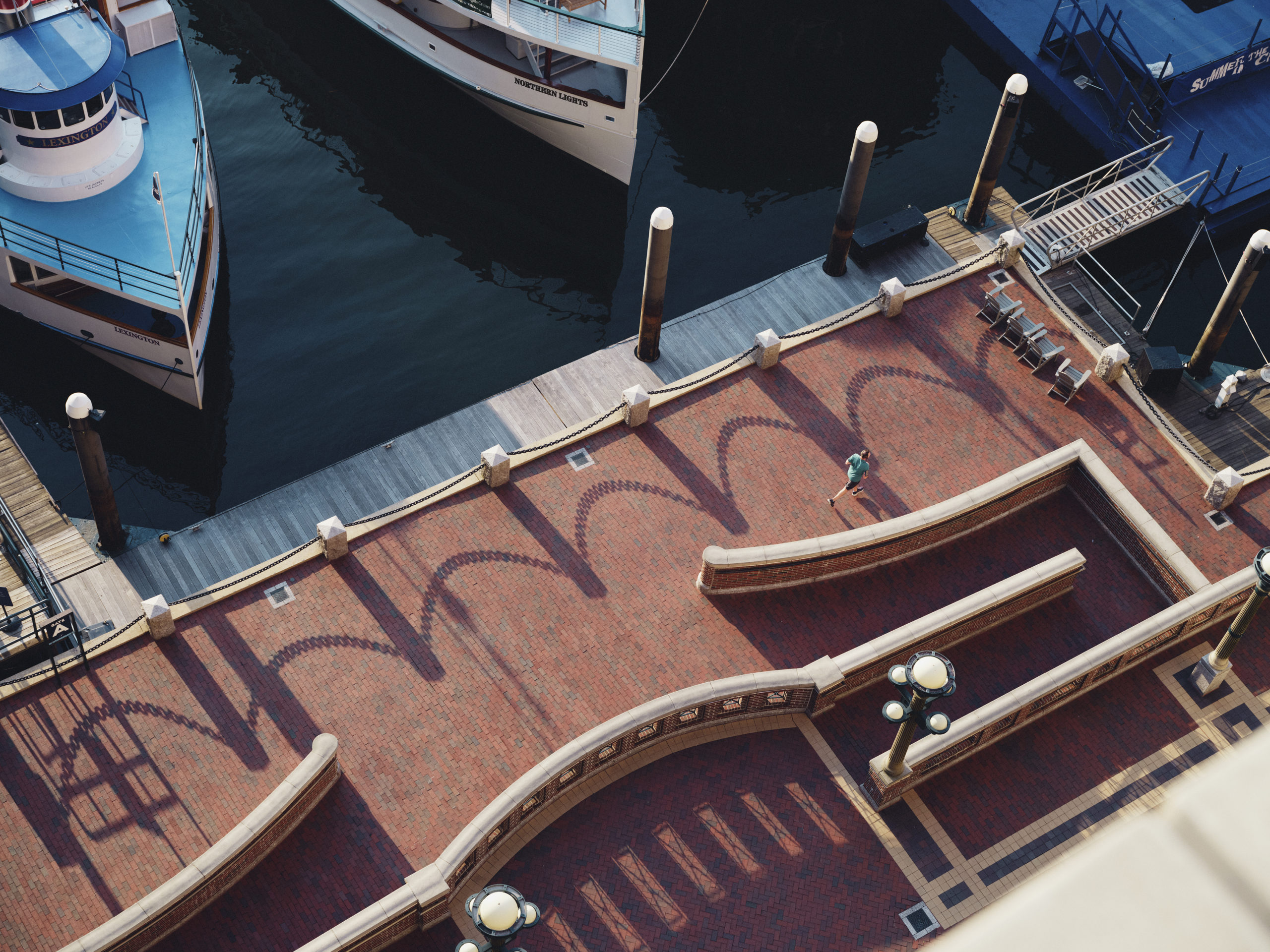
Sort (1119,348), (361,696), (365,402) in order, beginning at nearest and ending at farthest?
(361,696) < (1119,348) < (365,402)

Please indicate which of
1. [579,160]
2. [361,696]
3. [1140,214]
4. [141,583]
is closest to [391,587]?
[361,696]

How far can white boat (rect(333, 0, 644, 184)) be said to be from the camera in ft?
123

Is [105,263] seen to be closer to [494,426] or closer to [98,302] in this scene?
[98,302]

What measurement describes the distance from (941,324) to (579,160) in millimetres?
13526

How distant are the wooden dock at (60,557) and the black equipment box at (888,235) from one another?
2143cm

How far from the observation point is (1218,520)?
31.2 meters

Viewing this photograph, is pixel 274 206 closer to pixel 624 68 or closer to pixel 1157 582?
pixel 624 68

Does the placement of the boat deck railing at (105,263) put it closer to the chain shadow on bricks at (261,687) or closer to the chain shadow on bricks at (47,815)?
the chain shadow on bricks at (261,687)

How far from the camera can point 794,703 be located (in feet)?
88.3

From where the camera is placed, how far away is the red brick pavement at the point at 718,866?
24.4 meters

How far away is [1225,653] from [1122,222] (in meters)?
16.1

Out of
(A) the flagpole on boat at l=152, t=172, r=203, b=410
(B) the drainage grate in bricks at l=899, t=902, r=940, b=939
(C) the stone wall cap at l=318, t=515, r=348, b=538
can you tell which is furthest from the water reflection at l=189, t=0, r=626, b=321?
(B) the drainage grate in bricks at l=899, t=902, r=940, b=939

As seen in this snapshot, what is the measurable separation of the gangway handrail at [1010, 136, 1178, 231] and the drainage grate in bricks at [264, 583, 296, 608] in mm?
23010

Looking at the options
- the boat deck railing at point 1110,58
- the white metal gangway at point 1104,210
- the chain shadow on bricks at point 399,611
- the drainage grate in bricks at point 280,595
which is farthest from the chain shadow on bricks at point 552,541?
the boat deck railing at point 1110,58
